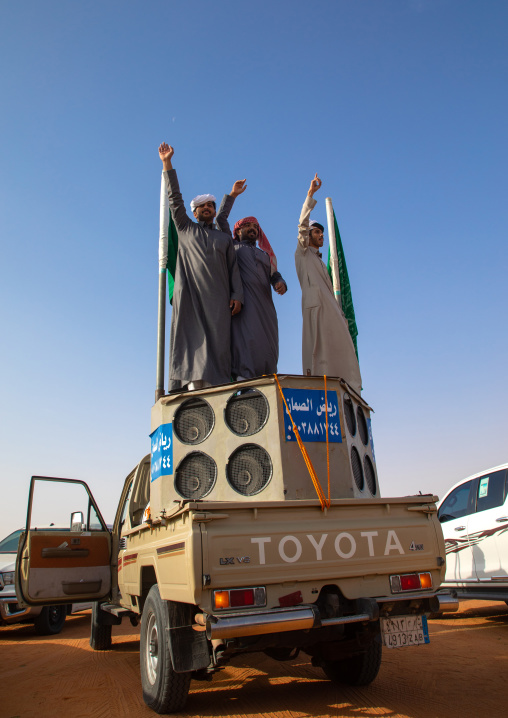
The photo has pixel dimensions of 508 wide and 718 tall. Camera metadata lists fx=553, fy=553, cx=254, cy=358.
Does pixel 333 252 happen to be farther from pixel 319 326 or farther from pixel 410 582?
pixel 410 582

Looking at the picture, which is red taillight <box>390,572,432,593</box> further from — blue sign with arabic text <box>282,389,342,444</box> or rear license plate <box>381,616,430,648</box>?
blue sign with arabic text <box>282,389,342,444</box>

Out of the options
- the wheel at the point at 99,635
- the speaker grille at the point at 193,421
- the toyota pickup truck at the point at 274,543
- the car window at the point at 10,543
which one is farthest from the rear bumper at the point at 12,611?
the speaker grille at the point at 193,421

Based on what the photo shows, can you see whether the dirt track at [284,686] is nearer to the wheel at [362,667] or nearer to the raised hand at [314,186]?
the wheel at [362,667]

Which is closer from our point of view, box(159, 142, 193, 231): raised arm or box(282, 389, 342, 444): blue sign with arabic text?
box(282, 389, 342, 444): blue sign with arabic text

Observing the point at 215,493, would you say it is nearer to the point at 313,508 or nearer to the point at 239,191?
the point at 313,508

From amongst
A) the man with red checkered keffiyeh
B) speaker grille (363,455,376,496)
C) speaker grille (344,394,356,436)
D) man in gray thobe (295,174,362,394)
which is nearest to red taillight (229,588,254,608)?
speaker grille (344,394,356,436)

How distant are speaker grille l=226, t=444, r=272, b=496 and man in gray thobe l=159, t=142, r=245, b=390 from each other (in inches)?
39.6

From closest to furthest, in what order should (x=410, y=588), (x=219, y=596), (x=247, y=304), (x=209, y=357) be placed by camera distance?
(x=219, y=596)
(x=410, y=588)
(x=209, y=357)
(x=247, y=304)

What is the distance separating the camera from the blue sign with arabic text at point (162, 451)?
4414 millimetres

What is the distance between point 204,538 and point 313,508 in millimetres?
798

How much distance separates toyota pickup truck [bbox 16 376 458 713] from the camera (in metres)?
3.24

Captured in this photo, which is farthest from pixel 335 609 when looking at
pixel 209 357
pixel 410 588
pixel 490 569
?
pixel 490 569

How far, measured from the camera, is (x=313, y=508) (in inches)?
142

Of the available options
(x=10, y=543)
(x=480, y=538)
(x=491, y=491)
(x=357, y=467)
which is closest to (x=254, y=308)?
(x=357, y=467)
